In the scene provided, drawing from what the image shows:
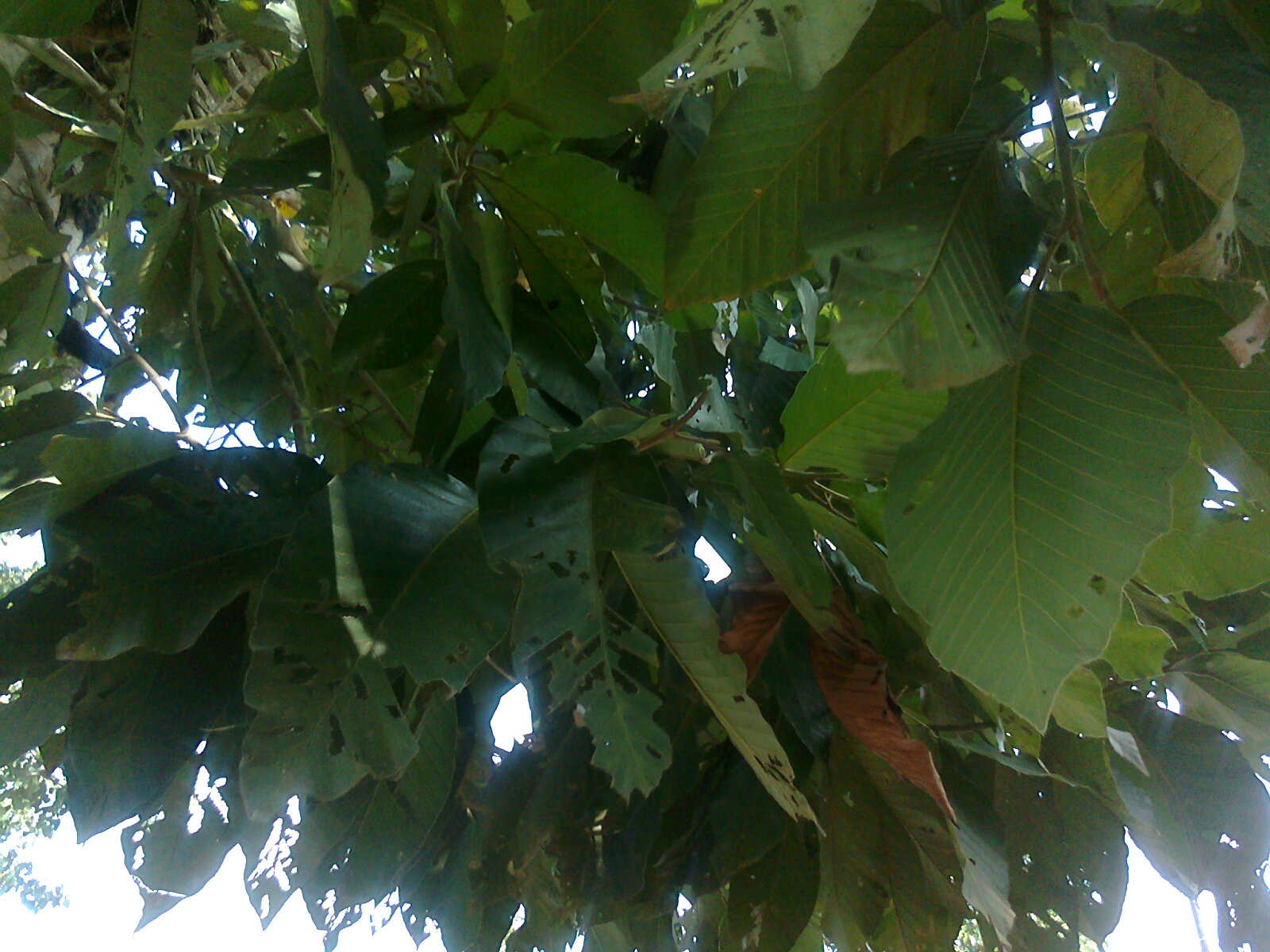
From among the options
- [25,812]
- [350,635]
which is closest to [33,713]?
[350,635]

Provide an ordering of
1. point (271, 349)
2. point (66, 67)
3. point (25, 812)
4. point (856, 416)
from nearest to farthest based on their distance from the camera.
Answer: point (856, 416) → point (66, 67) → point (271, 349) → point (25, 812)

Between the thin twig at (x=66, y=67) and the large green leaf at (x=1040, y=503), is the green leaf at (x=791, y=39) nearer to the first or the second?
the large green leaf at (x=1040, y=503)

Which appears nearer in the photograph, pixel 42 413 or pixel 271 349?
pixel 42 413

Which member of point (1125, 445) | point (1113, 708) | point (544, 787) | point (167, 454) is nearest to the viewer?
point (1125, 445)

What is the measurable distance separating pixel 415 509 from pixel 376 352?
0.19 metres

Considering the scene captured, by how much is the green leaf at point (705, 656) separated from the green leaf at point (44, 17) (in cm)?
41

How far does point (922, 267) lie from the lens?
35 cm

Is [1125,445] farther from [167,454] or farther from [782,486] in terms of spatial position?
[167,454]

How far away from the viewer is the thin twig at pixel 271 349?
861mm

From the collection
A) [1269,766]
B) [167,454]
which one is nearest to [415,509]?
[167,454]

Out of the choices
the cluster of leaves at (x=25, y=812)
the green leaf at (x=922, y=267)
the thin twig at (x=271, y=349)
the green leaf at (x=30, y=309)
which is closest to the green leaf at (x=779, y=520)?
the green leaf at (x=922, y=267)

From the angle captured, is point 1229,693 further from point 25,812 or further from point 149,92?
point 25,812

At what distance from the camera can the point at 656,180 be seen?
2.16ft

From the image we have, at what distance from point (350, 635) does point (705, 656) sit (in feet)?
0.64
